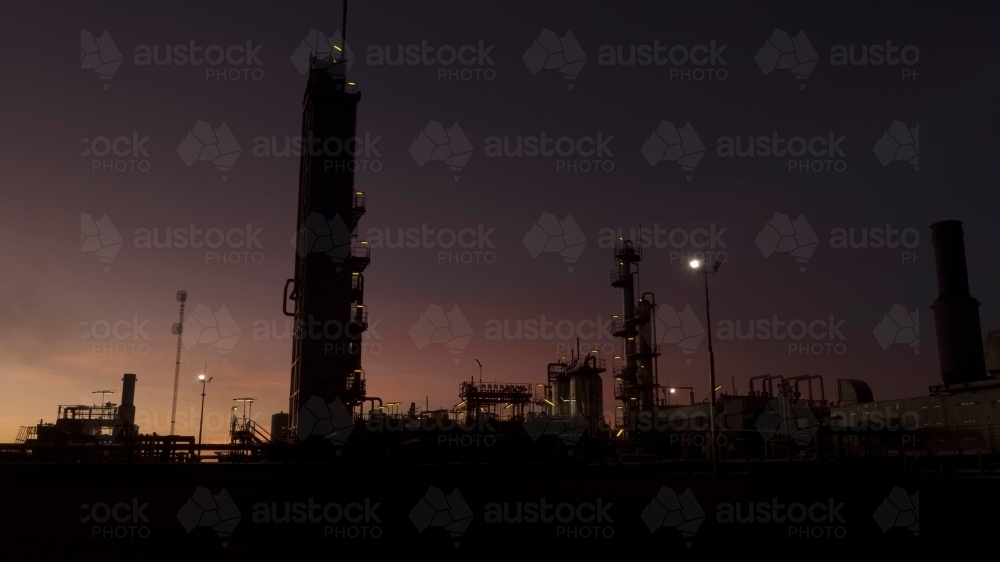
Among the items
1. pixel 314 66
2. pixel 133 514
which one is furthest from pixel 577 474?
pixel 314 66

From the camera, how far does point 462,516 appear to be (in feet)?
49.8

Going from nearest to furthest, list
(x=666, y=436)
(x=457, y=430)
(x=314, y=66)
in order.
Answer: (x=457, y=430) < (x=314, y=66) < (x=666, y=436)

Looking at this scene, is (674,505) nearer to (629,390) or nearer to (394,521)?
(394,521)

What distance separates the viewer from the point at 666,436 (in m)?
52.8

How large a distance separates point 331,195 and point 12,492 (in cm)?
2228

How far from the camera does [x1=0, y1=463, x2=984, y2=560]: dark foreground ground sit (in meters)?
11.0

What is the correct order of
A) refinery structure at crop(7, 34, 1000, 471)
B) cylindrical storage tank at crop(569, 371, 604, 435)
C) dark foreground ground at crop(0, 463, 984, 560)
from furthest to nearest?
cylindrical storage tank at crop(569, 371, 604, 435)
refinery structure at crop(7, 34, 1000, 471)
dark foreground ground at crop(0, 463, 984, 560)

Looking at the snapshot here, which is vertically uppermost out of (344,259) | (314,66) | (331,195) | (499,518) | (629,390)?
(314,66)

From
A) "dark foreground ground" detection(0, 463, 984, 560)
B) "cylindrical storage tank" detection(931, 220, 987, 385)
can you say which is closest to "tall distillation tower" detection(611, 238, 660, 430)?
"cylindrical storage tank" detection(931, 220, 987, 385)

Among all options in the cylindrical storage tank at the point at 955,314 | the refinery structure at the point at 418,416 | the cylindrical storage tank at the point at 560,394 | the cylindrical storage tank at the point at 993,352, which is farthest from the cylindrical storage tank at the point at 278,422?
the cylindrical storage tank at the point at 993,352

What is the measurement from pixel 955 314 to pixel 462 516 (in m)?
39.2

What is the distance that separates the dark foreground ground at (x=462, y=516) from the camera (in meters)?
11.0

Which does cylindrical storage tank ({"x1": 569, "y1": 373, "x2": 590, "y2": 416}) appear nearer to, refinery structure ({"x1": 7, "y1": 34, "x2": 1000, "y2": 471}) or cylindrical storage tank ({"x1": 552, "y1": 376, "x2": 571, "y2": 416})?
cylindrical storage tank ({"x1": 552, "y1": 376, "x2": 571, "y2": 416})

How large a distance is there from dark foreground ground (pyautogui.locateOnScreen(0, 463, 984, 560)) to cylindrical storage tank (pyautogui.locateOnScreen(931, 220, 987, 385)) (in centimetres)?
1939
